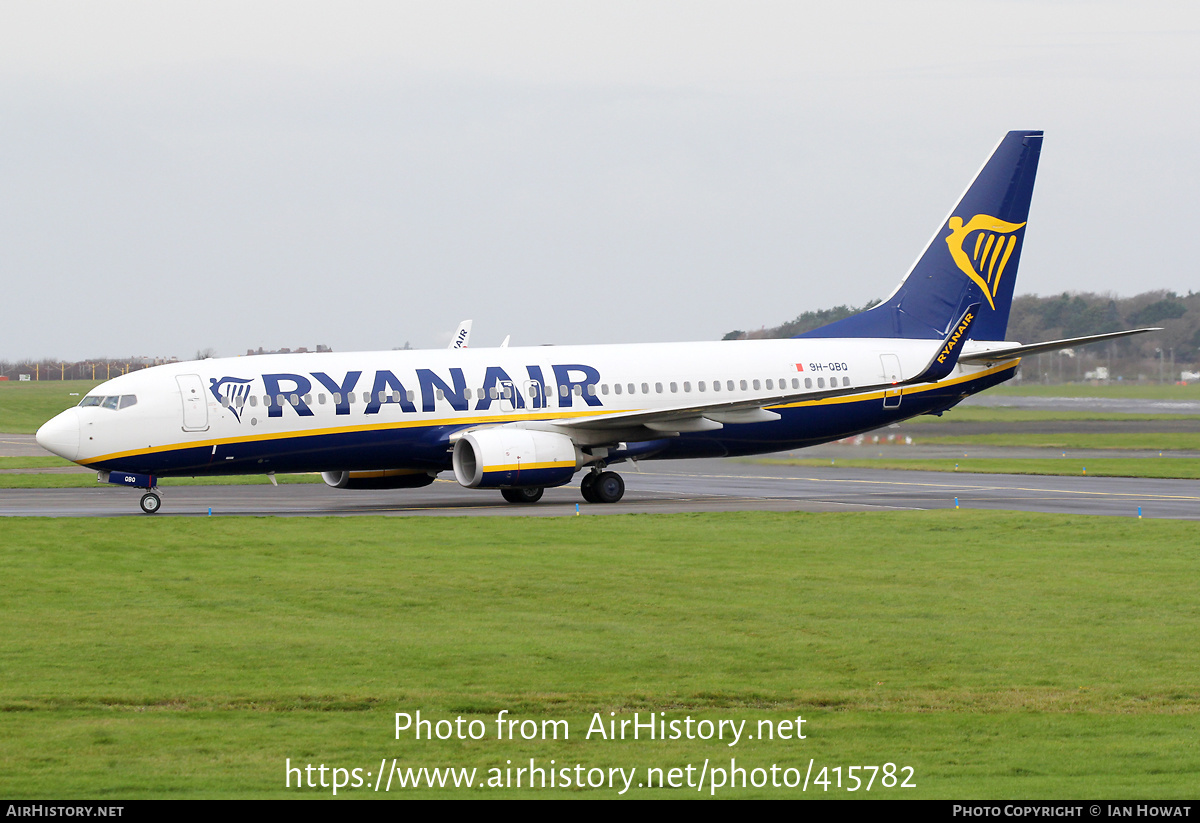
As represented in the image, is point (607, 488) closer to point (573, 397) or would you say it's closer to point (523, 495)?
point (523, 495)

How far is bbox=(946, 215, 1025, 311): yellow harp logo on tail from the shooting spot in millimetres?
43562

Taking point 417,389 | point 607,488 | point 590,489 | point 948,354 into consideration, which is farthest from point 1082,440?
point 417,389

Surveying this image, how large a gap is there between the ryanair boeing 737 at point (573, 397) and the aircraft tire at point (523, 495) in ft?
0.25

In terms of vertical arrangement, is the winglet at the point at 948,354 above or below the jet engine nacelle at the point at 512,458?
above

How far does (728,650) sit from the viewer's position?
53.0 ft

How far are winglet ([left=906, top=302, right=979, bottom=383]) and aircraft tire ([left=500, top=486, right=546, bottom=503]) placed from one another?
1051cm

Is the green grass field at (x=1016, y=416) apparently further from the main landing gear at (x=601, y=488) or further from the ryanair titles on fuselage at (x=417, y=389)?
the ryanair titles on fuselage at (x=417, y=389)

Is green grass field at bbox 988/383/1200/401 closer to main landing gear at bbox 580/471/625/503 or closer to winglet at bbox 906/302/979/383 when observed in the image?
winglet at bbox 906/302/979/383

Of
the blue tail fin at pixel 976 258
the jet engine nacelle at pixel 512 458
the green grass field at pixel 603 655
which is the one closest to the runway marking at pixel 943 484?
the blue tail fin at pixel 976 258

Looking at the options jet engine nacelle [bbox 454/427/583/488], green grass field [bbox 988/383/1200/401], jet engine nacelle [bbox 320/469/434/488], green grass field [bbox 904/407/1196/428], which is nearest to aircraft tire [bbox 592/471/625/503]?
jet engine nacelle [bbox 454/427/583/488]

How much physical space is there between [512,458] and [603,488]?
3365 millimetres

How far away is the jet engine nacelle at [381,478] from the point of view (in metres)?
37.9

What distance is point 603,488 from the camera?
37000mm
